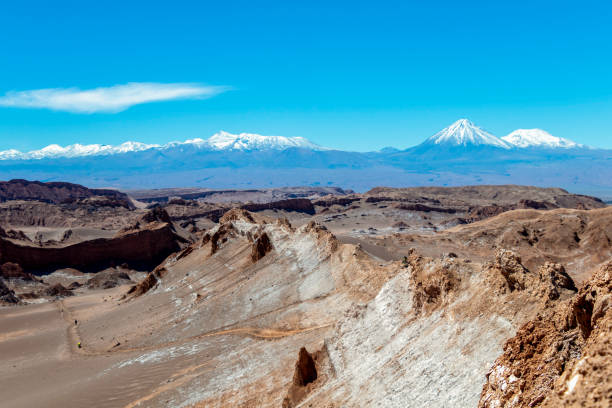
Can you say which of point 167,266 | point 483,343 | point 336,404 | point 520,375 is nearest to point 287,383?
point 336,404

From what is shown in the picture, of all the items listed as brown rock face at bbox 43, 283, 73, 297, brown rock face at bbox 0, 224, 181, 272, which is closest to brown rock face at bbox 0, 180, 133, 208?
brown rock face at bbox 0, 224, 181, 272

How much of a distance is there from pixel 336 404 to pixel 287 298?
12831 millimetres

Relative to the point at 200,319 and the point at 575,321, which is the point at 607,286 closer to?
the point at 575,321

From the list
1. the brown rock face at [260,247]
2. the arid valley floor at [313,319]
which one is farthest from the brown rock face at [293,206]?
the brown rock face at [260,247]

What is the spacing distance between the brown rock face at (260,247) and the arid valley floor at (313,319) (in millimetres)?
118

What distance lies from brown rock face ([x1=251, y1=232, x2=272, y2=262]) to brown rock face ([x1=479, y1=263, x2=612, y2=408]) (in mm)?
25038

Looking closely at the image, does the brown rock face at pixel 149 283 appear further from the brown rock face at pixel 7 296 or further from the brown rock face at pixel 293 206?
the brown rock face at pixel 293 206

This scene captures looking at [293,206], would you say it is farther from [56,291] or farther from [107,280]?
[56,291]

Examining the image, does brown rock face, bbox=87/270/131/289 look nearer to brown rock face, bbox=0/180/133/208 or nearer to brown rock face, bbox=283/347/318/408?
brown rock face, bbox=283/347/318/408

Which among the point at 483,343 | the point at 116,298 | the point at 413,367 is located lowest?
the point at 116,298

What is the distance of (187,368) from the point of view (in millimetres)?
18078

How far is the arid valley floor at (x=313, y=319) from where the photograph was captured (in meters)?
7.18

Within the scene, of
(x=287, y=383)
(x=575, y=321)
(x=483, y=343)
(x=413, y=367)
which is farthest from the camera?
(x=287, y=383)

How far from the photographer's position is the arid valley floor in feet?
23.6
